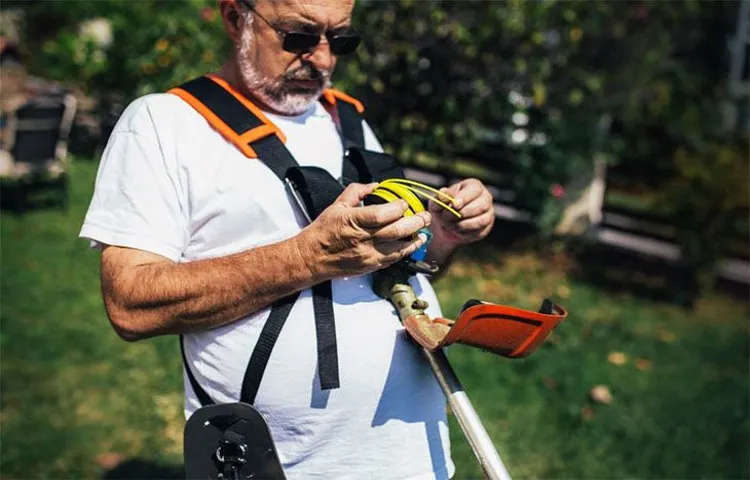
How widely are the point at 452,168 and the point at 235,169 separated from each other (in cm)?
536

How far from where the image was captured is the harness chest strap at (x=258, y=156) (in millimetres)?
1884

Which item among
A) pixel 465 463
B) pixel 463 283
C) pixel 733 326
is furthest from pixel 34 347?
pixel 733 326

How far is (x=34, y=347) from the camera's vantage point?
501cm

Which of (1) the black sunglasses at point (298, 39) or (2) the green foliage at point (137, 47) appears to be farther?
(2) the green foliage at point (137, 47)

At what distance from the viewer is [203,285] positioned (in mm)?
1781

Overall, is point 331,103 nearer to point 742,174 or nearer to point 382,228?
point 382,228

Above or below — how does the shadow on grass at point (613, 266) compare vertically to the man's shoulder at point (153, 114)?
below

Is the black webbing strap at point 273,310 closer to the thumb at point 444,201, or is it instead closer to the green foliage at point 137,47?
the thumb at point 444,201

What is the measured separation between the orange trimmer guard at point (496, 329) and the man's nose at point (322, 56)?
71 centimetres

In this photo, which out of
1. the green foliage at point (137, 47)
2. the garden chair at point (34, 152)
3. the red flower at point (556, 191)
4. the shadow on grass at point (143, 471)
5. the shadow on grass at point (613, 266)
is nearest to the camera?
the shadow on grass at point (143, 471)

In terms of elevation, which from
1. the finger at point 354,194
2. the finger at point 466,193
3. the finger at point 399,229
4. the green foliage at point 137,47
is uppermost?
the finger at point 354,194

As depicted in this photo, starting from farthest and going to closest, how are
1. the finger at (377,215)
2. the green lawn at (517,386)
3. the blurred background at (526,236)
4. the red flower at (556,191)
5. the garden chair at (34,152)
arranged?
the garden chair at (34,152), the red flower at (556,191), the blurred background at (526,236), the green lawn at (517,386), the finger at (377,215)

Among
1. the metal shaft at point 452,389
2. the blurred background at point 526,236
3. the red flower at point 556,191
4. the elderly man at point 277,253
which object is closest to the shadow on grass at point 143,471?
the blurred background at point 526,236

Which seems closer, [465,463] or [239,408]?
[239,408]
